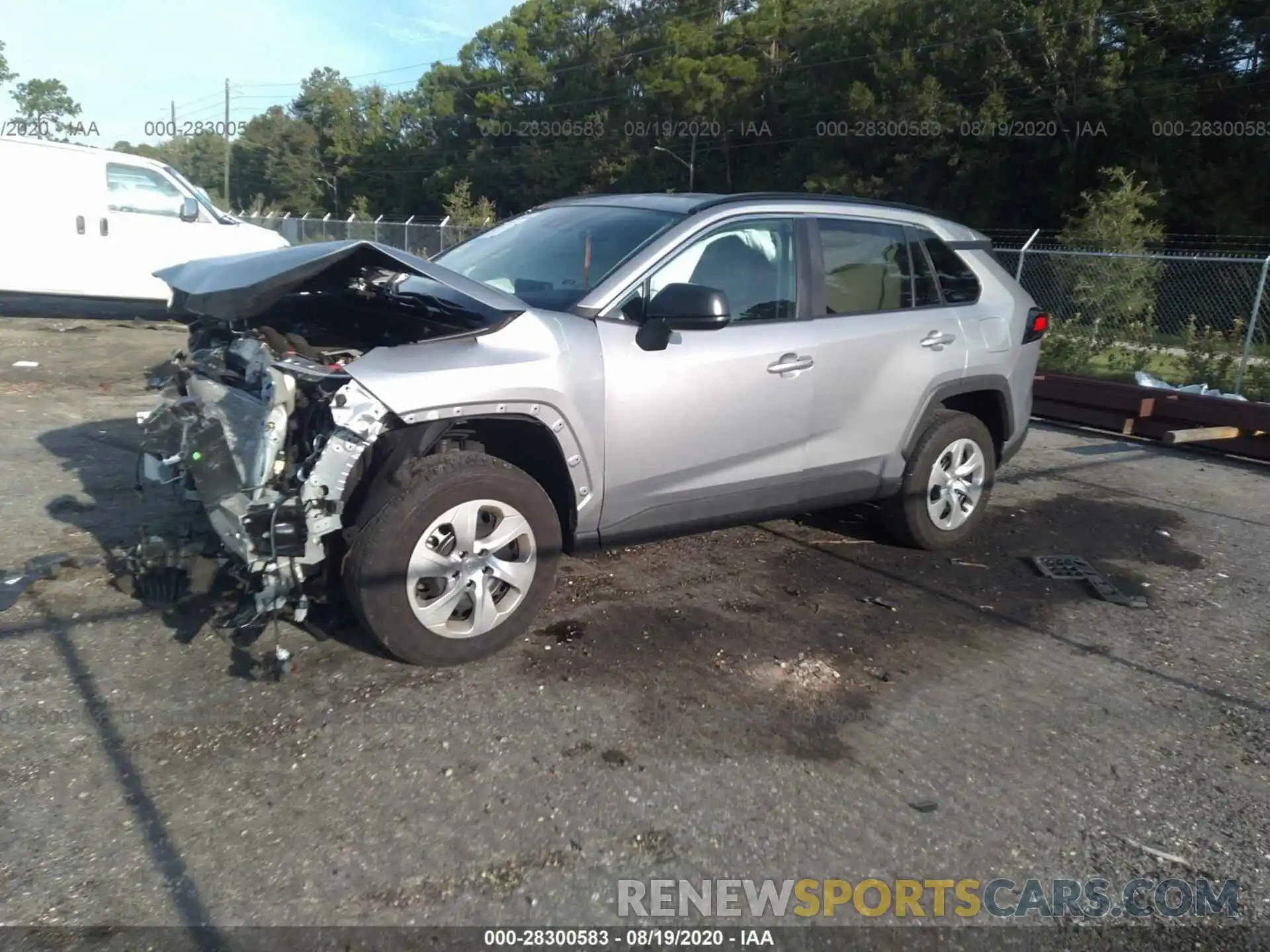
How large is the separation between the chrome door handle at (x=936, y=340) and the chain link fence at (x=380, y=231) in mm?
14409

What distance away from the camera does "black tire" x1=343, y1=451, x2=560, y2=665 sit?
364 centimetres

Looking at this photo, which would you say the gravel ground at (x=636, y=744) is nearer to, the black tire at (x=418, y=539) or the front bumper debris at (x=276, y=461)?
the black tire at (x=418, y=539)

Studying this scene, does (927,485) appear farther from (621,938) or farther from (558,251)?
(621,938)

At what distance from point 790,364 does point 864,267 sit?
88 cm

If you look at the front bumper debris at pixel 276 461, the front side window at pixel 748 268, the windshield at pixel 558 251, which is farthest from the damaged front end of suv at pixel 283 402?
the front side window at pixel 748 268

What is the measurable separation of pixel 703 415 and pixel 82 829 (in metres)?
2.75

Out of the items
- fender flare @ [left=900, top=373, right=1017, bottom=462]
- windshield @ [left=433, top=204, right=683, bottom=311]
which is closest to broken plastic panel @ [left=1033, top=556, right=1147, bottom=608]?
fender flare @ [left=900, top=373, right=1017, bottom=462]

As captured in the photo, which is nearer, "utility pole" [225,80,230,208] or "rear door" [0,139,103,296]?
"rear door" [0,139,103,296]

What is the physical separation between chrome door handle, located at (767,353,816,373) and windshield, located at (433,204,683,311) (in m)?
0.79

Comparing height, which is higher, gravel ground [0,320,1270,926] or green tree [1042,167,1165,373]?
green tree [1042,167,1165,373]

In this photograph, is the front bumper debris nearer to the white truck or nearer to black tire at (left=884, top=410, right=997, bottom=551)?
black tire at (left=884, top=410, right=997, bottom=551)

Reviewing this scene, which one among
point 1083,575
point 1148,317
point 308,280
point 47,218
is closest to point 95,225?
point 47,218

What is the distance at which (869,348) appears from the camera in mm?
5016

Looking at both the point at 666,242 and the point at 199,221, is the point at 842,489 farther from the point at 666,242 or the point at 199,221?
the point at 199,221
